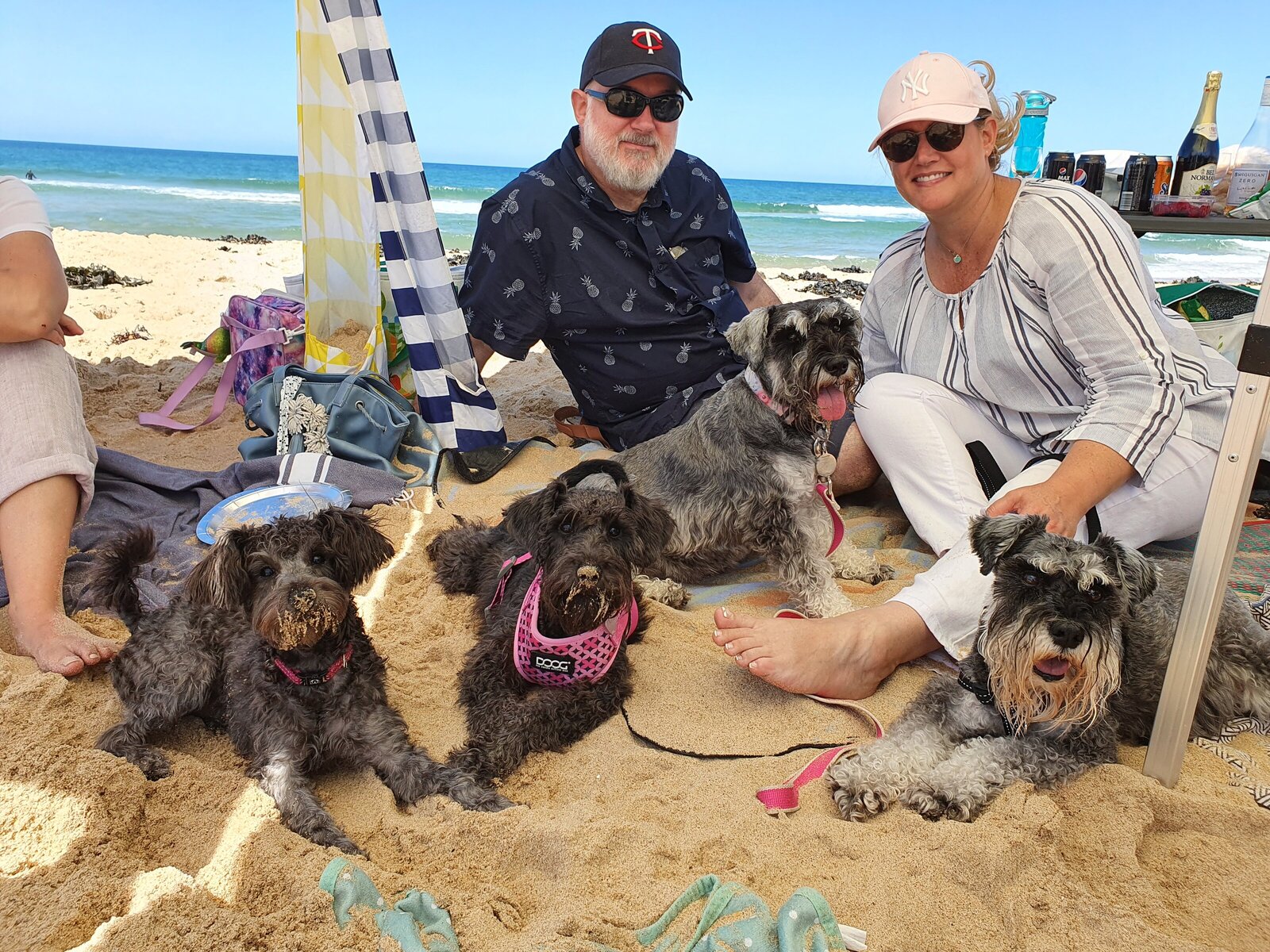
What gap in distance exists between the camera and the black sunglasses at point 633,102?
4926mm

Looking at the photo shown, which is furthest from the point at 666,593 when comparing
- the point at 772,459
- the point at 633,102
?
the point at 633,102

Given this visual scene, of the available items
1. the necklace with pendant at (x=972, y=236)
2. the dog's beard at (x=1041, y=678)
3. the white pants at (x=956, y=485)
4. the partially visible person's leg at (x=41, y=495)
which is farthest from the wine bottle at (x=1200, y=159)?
the partially visible person's leg at (x=41, y=495)

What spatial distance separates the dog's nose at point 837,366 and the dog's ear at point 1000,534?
133 centimetres

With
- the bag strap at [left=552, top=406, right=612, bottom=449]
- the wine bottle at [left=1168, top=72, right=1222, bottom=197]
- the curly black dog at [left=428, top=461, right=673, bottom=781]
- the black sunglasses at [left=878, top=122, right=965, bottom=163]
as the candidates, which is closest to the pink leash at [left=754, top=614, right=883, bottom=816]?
the curly black dog at [left=428, top=461, right=673, bottom=781]

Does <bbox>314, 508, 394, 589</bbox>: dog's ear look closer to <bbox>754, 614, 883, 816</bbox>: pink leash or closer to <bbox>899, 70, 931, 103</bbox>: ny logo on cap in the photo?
<bbox>754, 614, 883, 816</bbox>: pink leash

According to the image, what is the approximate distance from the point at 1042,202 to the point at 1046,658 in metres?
2.28

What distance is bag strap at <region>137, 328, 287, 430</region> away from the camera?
6.30 meters

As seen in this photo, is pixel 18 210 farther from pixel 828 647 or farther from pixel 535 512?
pixel 828 647

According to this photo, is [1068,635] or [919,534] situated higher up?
[1068,635]

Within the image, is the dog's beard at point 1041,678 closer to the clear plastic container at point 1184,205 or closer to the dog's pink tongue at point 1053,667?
the dog's pink tongue at point 1053,667

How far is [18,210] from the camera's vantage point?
367cm

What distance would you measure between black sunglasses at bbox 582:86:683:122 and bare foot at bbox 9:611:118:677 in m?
3.73

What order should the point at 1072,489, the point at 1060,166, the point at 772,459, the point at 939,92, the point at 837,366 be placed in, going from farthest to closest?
the point at 1060,166, the point at 772,459, the point at 837,366, the point at 939,92, the point at 1072,489

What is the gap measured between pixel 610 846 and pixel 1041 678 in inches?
52.5
